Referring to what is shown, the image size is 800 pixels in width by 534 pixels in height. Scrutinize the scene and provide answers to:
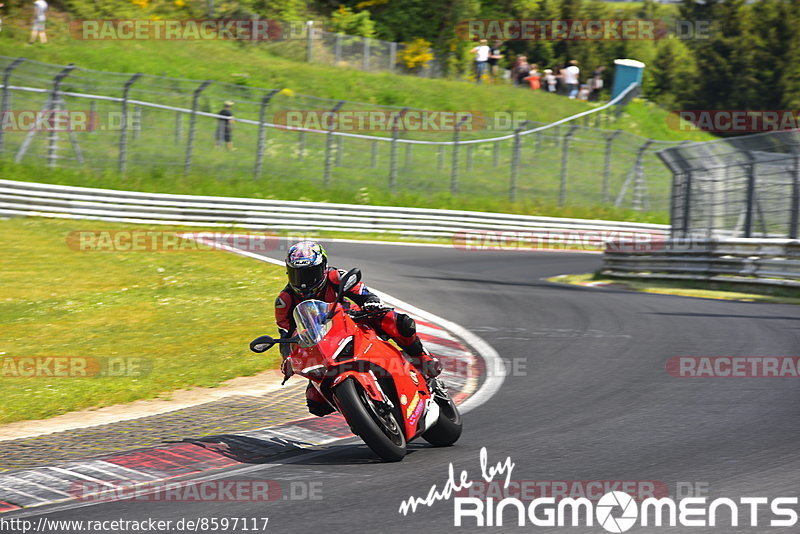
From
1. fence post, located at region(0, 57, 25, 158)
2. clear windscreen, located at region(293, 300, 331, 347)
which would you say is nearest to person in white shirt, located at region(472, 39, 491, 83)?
fence post, located at region(0, 57, 25, 158)

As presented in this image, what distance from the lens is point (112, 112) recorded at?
26.0 meters

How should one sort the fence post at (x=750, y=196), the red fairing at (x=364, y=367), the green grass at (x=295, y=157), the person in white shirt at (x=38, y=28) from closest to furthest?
the red fairing at (x=364, y=367), the fence post at (x=750, y=196), the green grass at (x=295, y=157), the person in white shirt at (x=38, y=28)

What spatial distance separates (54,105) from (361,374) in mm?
20758

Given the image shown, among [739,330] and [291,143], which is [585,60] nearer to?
[291,143]

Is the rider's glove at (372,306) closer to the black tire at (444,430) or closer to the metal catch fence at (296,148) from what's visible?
the black tire at (444,430)

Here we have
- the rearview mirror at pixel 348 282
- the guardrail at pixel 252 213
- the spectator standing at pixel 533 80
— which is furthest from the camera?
the spectator standing at pixel 533 80

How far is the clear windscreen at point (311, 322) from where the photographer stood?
6.29 metres

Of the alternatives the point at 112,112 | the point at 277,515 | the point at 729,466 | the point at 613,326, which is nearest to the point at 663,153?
the point at 613,326

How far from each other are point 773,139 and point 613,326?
588cm

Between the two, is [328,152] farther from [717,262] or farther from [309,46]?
[309,46]

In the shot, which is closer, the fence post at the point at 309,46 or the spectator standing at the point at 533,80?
the fence post at the point at 309,46

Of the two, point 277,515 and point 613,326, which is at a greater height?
point 277,515

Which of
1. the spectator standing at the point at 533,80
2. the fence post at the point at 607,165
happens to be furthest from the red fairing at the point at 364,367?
the spectator standing at the point at 533,80

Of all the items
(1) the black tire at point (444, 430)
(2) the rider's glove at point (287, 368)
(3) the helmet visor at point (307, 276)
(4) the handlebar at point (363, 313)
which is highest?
(3) the helmet visor at point (307, 276)
